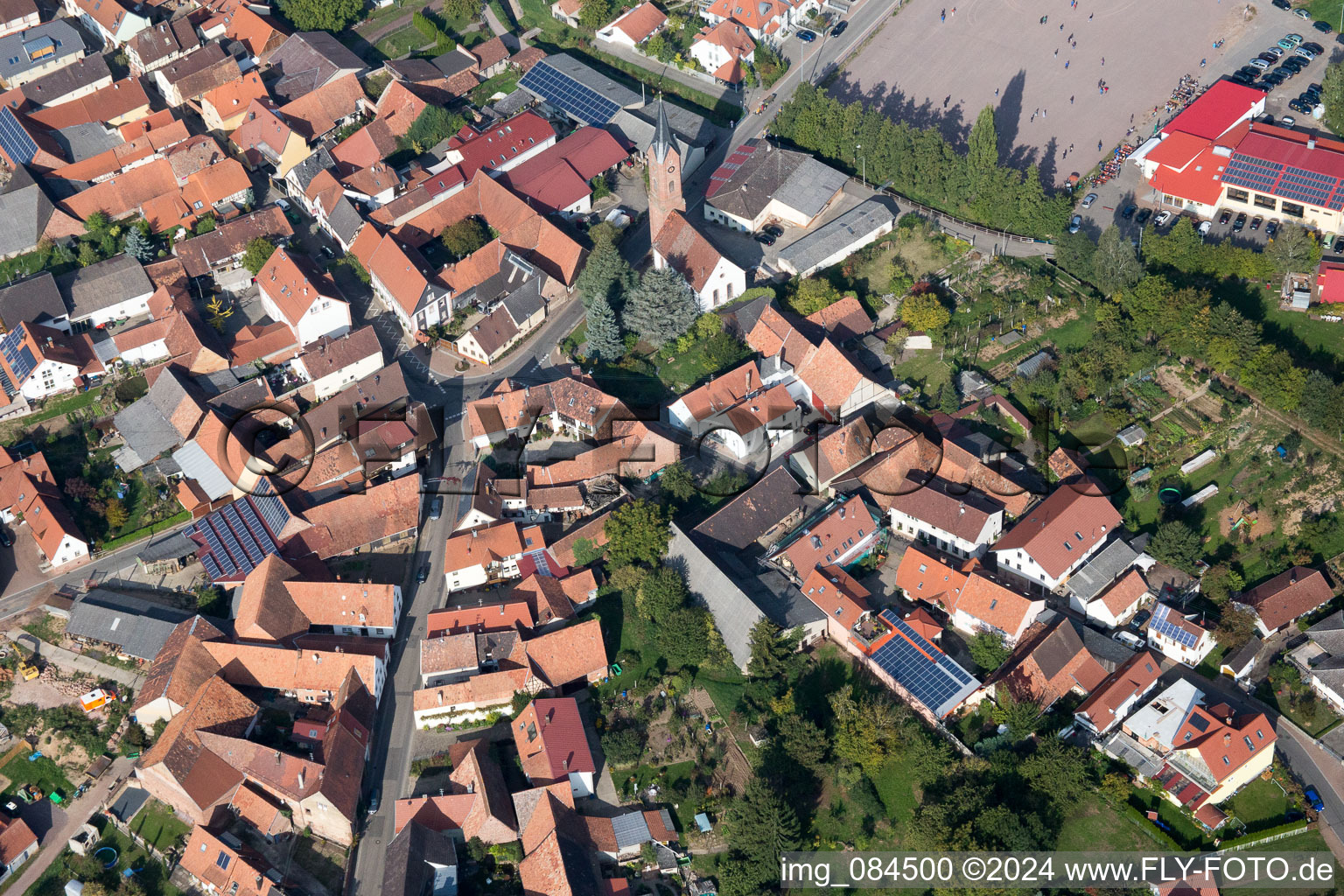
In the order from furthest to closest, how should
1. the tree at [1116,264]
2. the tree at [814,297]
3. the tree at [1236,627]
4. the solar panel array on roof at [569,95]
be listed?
1. the solar panel array on roof at [569,95]
2. the tree at [814,297]
3. the tree at [1116,264]
4. the tree at [1236,627]

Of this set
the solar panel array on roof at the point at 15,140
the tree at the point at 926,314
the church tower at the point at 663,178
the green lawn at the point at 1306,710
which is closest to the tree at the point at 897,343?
the tree at the point at 926,314

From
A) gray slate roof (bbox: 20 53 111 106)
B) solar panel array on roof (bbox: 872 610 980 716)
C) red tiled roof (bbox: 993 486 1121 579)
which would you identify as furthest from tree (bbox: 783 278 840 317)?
gray slate roof (bbox: 20 53 111 106)

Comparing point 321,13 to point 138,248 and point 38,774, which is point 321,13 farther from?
point 38,774

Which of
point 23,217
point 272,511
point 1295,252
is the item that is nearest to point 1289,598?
point 1295,252

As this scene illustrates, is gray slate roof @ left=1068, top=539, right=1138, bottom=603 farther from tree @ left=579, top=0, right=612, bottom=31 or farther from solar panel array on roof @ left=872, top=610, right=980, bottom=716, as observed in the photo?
tree @ left=579, top=0, right=612, bottom=31

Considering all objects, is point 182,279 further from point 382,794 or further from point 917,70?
point 917,70

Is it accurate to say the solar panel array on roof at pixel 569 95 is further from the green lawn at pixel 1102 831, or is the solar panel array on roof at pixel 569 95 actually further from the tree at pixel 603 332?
the green lawn at pixel 1102 831
